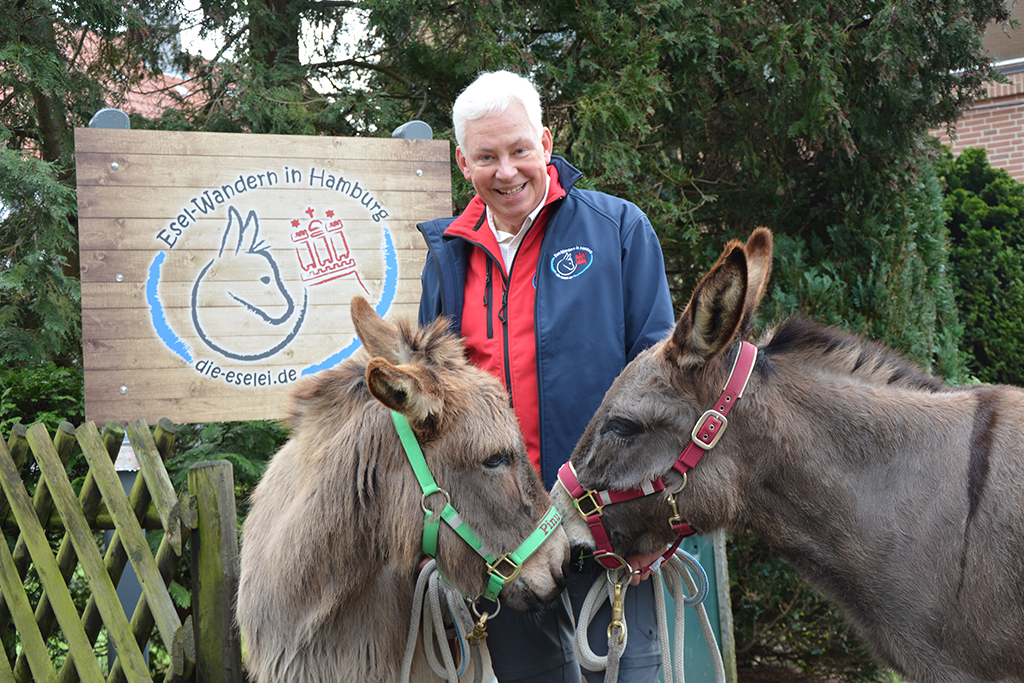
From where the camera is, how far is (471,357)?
2.65m

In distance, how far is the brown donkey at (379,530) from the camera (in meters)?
2.16

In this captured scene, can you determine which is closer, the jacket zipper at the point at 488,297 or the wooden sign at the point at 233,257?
the jacket zipper at the point at 488,297

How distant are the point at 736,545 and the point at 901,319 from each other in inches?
76.2

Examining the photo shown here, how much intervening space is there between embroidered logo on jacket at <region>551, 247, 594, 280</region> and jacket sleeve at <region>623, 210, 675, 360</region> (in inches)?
5.9

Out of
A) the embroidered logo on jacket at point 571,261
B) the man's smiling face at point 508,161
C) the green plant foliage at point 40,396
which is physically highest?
the man's smiling face at point 508,161

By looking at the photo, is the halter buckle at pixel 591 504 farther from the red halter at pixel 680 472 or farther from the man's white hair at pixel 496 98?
the man's white hair at pixel 496 98

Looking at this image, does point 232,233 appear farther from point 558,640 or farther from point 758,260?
point 758,260

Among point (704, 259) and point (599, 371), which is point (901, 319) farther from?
point (599, 371)

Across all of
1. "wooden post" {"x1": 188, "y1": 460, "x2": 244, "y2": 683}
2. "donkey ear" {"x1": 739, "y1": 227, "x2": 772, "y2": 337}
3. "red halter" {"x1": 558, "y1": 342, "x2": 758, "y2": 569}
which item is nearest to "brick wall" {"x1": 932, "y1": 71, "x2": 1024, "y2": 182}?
"donkey ear" {"x1": 739, "y1": 227, "x2": 772, "y2": 337}

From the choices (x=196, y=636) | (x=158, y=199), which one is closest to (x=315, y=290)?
(x=158, y=199)

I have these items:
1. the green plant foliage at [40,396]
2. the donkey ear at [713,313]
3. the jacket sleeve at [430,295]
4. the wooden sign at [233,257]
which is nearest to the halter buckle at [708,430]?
the donkey ear at [713,313]

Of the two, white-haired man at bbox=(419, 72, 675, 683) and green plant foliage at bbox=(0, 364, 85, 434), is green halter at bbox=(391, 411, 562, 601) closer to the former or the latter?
white-haired man at bbox=(419, 72, 675, 683)

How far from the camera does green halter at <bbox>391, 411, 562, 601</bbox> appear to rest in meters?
2.14

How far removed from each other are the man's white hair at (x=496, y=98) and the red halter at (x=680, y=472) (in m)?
1.13
